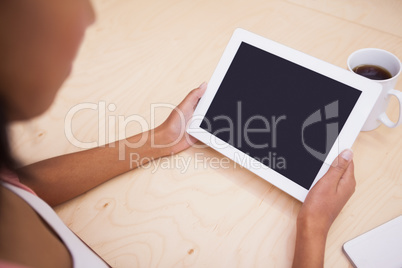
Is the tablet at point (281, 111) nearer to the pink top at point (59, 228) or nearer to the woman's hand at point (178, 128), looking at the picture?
the woman's hand at point (178, 128)

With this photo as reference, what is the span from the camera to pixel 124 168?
78 centimetres

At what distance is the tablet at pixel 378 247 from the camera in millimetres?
599

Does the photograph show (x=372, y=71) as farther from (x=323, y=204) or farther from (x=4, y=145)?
(x=4, y=145)

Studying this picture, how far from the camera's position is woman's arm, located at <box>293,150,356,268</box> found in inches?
24.7

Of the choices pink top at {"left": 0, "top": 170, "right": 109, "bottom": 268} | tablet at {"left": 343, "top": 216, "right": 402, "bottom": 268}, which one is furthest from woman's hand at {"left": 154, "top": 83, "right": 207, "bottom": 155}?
tablet at {"left": 343, "top": 216, "right": 402, "bottom": 268}

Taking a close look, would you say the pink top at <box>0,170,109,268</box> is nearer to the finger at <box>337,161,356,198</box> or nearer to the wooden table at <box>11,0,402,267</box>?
the wooden table at <box>11,0,402,267</box>

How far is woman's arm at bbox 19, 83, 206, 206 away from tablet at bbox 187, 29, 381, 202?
49 mm

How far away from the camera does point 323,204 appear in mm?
644

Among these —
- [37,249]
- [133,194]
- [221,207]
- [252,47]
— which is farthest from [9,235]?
[252,47]

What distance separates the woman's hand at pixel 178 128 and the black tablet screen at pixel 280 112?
0.20 ft

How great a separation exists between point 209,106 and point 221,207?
222 mm

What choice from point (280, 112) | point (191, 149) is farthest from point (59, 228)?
point (280, 112)

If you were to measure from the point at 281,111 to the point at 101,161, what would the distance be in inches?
16.3

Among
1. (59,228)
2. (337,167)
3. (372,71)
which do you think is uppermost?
(372,71)
